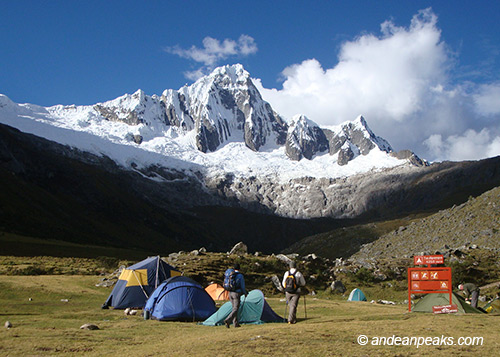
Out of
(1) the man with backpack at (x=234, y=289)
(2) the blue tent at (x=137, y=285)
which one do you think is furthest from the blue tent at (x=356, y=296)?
(1) the man with backpack at (x=234, y=289)

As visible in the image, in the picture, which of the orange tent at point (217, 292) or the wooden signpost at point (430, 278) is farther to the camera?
the orange tent at point (217, 292)

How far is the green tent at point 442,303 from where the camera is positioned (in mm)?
25547

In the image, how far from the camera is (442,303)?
26000 millimetres

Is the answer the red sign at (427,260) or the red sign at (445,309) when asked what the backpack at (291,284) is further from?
the red sign at (427,260)

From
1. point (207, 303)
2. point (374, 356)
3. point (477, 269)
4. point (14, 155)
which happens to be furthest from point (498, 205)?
point (14, 155)

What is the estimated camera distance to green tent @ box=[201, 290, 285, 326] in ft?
78.6

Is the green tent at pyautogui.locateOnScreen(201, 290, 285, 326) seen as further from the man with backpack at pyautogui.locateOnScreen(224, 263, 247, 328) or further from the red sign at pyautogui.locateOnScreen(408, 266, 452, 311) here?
→ the red sign at pyautogui.locateOnScreen(408, 266, 452, 311)

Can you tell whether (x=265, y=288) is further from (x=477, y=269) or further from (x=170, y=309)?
(x=477, y=269)

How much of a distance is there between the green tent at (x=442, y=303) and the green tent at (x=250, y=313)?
901 centimetres

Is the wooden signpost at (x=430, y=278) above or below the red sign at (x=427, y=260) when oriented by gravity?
below

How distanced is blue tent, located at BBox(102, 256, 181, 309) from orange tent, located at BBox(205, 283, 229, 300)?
503 cm

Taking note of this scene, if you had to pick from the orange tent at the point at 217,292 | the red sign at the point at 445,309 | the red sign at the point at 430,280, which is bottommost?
the orange tent at the point at 217,292

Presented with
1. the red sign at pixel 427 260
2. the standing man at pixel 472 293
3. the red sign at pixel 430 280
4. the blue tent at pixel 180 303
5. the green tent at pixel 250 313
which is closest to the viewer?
the green tent at pixel 250 313

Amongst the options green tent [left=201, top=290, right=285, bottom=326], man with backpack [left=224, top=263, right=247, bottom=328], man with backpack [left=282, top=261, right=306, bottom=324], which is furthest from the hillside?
man with backpack [left=224, top=263, right=247, bottom=328]
